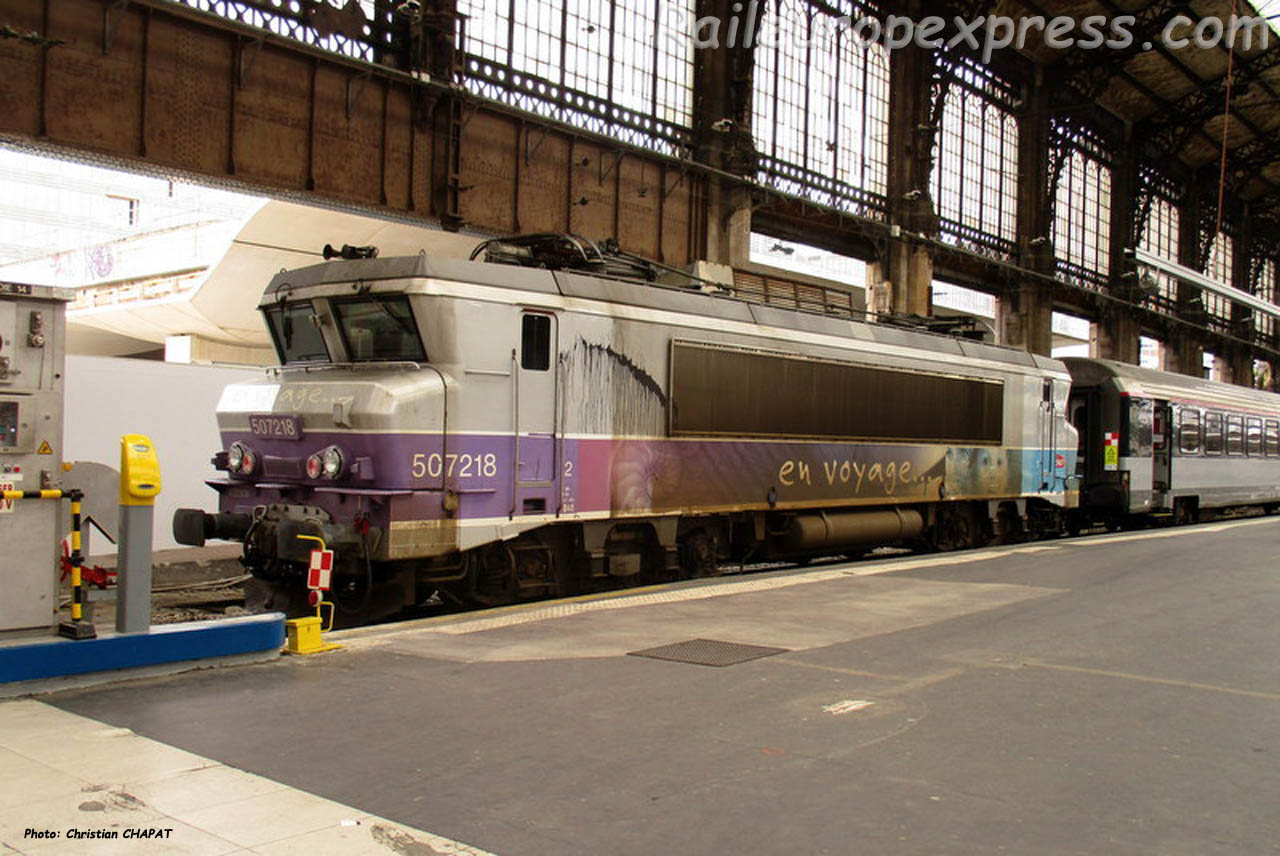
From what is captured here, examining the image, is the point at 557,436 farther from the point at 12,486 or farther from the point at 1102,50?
the point at 1102,50

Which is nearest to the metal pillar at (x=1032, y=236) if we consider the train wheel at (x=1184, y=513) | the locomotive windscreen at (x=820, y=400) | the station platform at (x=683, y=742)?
the train wheel at (x=1184, y=513)

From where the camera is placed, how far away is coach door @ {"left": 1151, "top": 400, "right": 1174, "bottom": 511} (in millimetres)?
24047

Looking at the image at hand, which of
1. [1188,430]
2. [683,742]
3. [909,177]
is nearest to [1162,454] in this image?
[1188,430]

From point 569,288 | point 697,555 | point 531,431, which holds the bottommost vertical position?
point 697,555

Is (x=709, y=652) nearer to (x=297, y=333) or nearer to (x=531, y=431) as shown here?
(x=531, y=431)

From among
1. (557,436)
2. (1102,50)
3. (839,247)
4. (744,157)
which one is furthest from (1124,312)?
(557,436)

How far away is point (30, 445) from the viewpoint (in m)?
6.84

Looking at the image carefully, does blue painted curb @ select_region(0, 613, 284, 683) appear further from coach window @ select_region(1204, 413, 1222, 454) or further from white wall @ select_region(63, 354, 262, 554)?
coach window @ select_region(1204, 413, 1222, 454)

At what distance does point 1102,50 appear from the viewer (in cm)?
4103

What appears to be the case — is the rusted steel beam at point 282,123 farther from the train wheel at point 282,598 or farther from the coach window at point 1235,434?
the coach window at point 1235,434

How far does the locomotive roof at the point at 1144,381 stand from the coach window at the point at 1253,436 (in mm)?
917

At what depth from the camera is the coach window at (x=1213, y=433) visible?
2603 cm

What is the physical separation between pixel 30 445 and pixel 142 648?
4.80ft

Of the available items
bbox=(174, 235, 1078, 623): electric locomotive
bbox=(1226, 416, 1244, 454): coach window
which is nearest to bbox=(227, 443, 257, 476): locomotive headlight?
bbox=(174, 235, 1078, 623): electric locomotive
